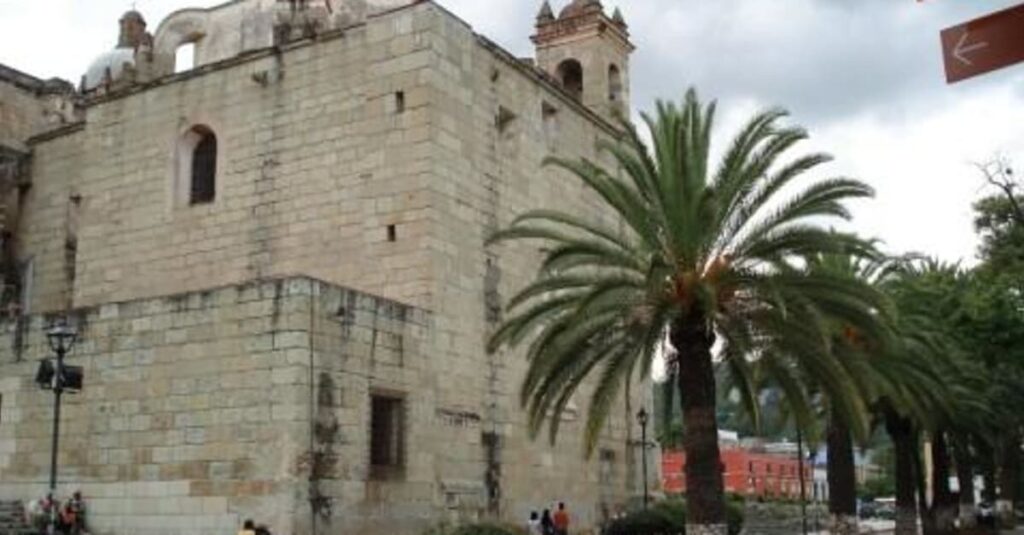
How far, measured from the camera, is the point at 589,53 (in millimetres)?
30047

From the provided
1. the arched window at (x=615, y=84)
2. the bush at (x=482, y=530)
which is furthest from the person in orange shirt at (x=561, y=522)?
the arched window at (x=615, y=84)

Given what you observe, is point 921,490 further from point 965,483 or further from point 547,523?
point 547,523

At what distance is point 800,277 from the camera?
15156mm

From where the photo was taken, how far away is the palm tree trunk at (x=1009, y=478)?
3525 centimetres

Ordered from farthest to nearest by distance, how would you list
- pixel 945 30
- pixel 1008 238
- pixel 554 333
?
1. pixel 1008 238
2. pixel 554 333
3. pixel 945 30

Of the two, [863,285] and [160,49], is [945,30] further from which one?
[160,49]

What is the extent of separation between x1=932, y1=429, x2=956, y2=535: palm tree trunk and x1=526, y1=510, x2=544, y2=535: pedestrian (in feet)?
38.3

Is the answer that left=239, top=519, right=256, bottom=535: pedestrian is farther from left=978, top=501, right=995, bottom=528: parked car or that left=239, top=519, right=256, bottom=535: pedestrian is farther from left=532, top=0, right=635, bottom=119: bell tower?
left=978, top=501, right=995, bottom=528: parked car

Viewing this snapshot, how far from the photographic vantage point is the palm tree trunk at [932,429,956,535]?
95.9 feet

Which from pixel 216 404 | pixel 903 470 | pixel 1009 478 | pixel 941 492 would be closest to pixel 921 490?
pixel 941 492

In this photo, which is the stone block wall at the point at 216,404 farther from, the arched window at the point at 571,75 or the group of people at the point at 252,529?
the arched window at the point at 571,75

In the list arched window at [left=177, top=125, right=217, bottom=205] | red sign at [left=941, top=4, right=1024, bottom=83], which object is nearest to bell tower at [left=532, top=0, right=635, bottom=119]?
arched window at [left=177, top=125, right=217, bottom=205]

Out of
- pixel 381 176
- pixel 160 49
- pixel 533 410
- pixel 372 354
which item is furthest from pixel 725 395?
pixel 160 49

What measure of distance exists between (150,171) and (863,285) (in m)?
16.6
